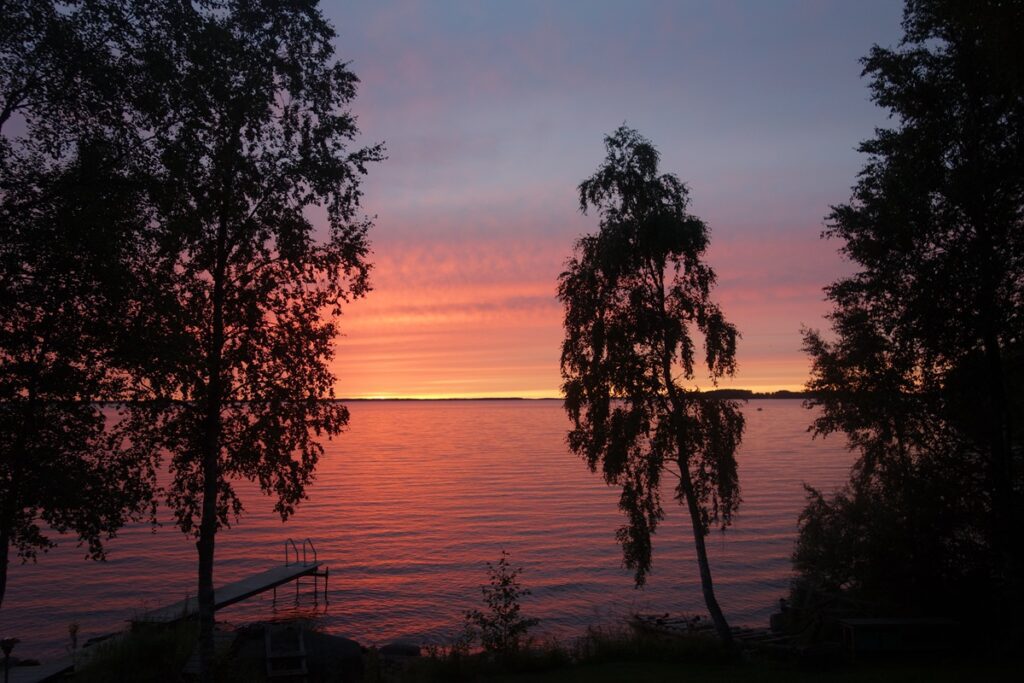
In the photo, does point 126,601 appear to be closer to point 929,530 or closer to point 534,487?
point 929,530

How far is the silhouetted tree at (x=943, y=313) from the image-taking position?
17984 millimetres

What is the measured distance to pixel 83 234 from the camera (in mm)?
11047

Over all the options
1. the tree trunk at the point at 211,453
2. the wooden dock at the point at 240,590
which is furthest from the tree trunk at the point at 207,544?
the wooden dock at the point at 240,590

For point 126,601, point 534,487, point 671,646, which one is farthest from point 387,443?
point 671,646

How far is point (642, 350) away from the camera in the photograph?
2103cm

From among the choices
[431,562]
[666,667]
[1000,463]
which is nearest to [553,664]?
[666,667]

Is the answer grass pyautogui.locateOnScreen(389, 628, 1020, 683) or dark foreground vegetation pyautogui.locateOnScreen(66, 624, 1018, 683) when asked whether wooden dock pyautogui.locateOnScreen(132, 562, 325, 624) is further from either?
grass pyautogui.locateOnScreen(389, 628, 1020, 683)

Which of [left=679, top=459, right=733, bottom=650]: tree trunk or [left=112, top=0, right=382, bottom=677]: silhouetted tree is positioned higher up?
[left=112, top=0, right=382, bottom=677]: silhouetted tree

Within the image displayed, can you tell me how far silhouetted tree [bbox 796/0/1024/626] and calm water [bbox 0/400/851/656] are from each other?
1077cm

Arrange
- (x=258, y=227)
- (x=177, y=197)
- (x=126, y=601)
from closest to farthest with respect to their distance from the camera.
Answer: (x=177, y=197)
(x=258, y=227)
(x=126, y=601)

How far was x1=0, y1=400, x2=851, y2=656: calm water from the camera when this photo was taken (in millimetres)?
32500

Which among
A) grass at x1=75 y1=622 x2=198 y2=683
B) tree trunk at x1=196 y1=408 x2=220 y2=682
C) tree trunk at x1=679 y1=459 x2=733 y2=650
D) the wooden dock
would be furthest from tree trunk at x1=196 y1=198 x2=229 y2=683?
tree trunk at x1=679 y1=459 x2=733 y2=650

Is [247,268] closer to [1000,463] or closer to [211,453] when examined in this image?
[211,453]

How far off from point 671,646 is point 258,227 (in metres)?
16.0
